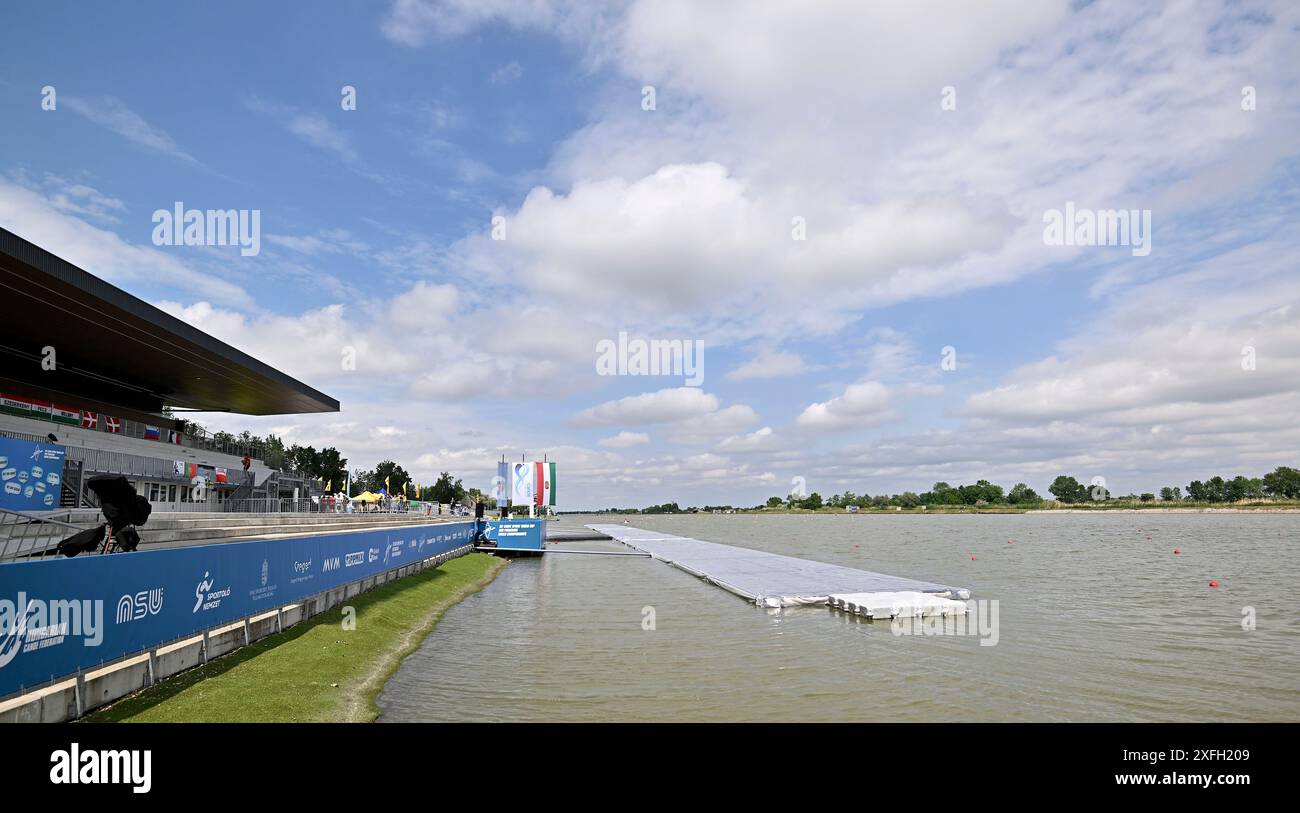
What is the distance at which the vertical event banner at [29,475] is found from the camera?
18.5m

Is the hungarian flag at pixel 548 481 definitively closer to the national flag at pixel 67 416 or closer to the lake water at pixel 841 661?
the lake water at pixel 841 661

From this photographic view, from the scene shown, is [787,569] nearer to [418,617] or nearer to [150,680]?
[418,617]

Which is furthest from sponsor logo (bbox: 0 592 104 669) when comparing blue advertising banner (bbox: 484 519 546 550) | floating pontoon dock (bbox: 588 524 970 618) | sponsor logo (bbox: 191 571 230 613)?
blue advertising banner (bbox: 484 519 546 550)

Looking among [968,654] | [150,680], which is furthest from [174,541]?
[968,654]

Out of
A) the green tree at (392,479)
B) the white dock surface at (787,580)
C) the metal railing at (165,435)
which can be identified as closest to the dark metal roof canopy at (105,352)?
the metal railing at (165,435)

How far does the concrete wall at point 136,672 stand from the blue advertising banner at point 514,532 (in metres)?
36.5

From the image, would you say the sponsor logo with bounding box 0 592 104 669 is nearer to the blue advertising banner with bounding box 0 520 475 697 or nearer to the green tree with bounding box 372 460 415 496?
the blue advertising banner with bounding box 0 520 475 697

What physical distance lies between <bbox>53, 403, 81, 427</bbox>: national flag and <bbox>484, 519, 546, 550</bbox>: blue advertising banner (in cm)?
2633

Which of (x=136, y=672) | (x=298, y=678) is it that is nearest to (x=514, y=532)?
(x=298, y=678)
